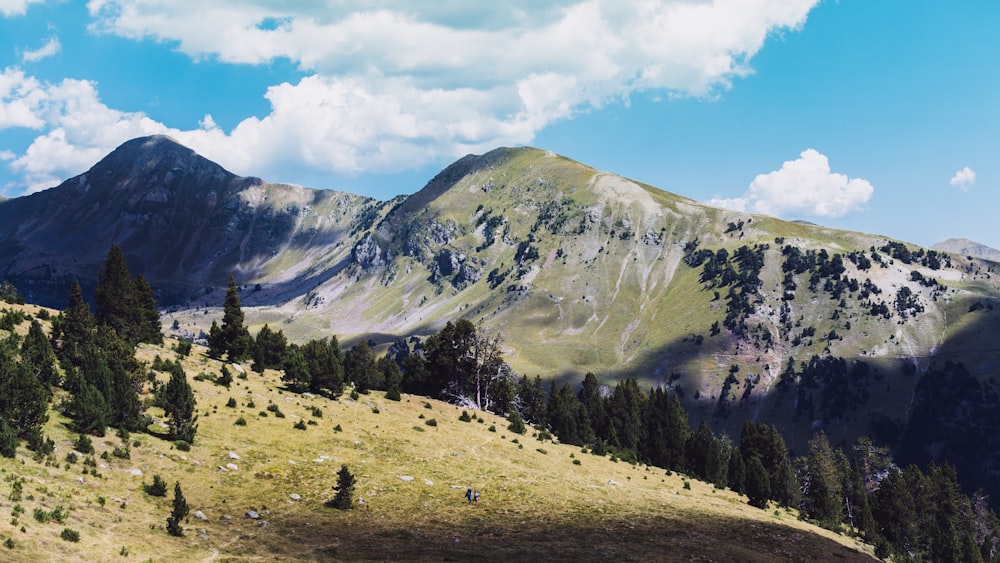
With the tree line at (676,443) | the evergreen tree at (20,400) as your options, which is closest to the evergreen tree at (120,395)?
the evergreen tree at (20,400)

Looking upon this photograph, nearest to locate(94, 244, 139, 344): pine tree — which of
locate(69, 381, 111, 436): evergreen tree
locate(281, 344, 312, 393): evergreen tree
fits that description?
locate(281, 344, 312, 393): evergreen tree

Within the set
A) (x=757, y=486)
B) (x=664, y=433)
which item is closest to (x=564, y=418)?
(x=664, y=433)

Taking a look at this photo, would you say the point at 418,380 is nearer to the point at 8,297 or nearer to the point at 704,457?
the point at 704,457

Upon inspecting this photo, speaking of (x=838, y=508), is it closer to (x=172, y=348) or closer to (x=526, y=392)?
(x=526, y=392)

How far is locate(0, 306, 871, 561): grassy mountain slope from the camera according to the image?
2533 cm

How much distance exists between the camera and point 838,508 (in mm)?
99562

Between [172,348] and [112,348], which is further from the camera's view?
[172,348]

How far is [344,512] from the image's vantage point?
32.8 meters

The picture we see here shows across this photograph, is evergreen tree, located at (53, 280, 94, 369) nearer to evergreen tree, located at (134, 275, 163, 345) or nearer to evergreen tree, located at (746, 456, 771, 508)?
evergreen tree, located at (134, 275, 163, 345)

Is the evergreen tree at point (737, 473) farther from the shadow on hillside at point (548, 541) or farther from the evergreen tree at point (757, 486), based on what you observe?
the shadow on hillside at point (548, 541)

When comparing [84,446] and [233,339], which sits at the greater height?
[233,339]

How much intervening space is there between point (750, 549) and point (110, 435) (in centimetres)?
3882

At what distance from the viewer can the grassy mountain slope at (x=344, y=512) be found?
25328 mm

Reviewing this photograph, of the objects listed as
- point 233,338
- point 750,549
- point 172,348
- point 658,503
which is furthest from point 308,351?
point 750,549
